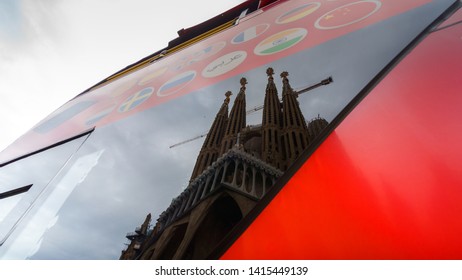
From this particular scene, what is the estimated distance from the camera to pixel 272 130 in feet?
73.6

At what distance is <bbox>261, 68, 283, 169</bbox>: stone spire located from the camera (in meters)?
19.0

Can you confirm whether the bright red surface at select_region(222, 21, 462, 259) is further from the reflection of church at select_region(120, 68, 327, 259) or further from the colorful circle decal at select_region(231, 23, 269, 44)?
the colorful circle decal at select_region(231, 23, 269, 44)

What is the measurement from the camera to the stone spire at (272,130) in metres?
19.0

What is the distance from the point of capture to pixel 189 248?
A: 713 centimetres

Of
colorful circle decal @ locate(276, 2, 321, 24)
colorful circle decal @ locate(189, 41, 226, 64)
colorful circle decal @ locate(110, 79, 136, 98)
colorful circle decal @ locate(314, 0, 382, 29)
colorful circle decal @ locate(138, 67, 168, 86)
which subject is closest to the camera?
colorful circle decal @ locate(314, 0, 382, 29)

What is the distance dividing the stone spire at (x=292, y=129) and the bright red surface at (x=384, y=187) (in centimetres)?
1566

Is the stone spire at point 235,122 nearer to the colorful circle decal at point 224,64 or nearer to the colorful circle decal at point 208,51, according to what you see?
the colorful circle decal at point 208,51

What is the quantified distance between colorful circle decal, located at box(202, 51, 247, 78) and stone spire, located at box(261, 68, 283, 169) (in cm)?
1311

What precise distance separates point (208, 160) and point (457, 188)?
17.8 metres

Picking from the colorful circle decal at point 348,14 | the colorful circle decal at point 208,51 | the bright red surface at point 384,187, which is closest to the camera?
the bright red surface at point 384,187

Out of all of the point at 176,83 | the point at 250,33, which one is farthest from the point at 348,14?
the point at 176,83

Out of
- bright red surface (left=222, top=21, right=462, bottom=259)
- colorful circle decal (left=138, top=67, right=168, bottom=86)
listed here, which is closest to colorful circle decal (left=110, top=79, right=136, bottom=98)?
colorful circle decal (left=138, top=67, right=168, bottom=86)

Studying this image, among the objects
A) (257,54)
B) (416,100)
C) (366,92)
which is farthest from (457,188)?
(257,54)

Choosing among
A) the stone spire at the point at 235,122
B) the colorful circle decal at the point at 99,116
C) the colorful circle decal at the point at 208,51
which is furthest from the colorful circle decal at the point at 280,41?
the stone spire at the point at 235,122
